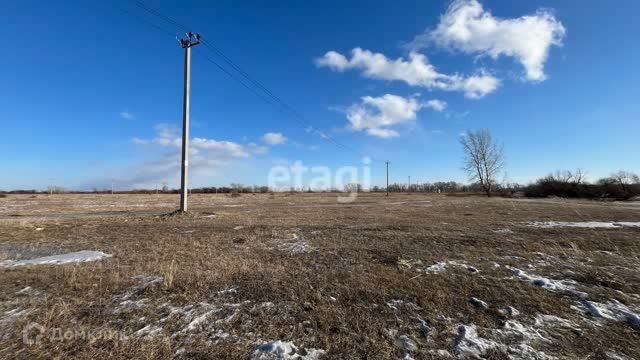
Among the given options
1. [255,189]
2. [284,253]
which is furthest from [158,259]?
[255,189]

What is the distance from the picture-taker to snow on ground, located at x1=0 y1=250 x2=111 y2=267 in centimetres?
797

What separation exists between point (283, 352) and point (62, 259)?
7.41 metres

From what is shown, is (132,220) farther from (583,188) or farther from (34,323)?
(583,188)

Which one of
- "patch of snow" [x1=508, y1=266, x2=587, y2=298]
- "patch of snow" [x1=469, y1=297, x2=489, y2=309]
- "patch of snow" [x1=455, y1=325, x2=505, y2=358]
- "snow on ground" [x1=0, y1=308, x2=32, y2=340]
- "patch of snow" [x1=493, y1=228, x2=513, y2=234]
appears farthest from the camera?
"patch of snow" [x1=493, y1=228, x2=513, y2=234]

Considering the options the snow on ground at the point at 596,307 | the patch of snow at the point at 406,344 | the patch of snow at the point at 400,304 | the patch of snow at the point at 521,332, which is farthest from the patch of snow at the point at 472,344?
the snow on ground at the point at 596,307

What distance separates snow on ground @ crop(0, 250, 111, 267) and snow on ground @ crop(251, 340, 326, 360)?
21.2 feet

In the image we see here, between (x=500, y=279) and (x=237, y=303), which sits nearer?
(x=237, y=303)

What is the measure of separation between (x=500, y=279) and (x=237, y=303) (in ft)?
17.1

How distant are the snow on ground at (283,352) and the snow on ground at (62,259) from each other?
6.45 m

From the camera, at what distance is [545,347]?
4.27 m

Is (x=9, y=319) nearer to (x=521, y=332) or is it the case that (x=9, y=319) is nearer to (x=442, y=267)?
(x=521, y=332)

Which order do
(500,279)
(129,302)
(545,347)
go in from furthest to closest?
(500,279) < (129,302) < (545,347)

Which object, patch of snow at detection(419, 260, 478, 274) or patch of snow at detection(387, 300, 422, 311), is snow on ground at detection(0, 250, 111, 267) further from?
patch of snow at detection(419, 260, 478, 274)

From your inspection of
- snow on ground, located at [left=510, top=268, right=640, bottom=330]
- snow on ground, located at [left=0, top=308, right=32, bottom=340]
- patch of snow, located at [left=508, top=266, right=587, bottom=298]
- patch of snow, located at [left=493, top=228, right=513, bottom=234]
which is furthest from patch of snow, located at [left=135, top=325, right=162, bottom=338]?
patch of snow, located at [left=493, top=228, right=513, bottom=234]
